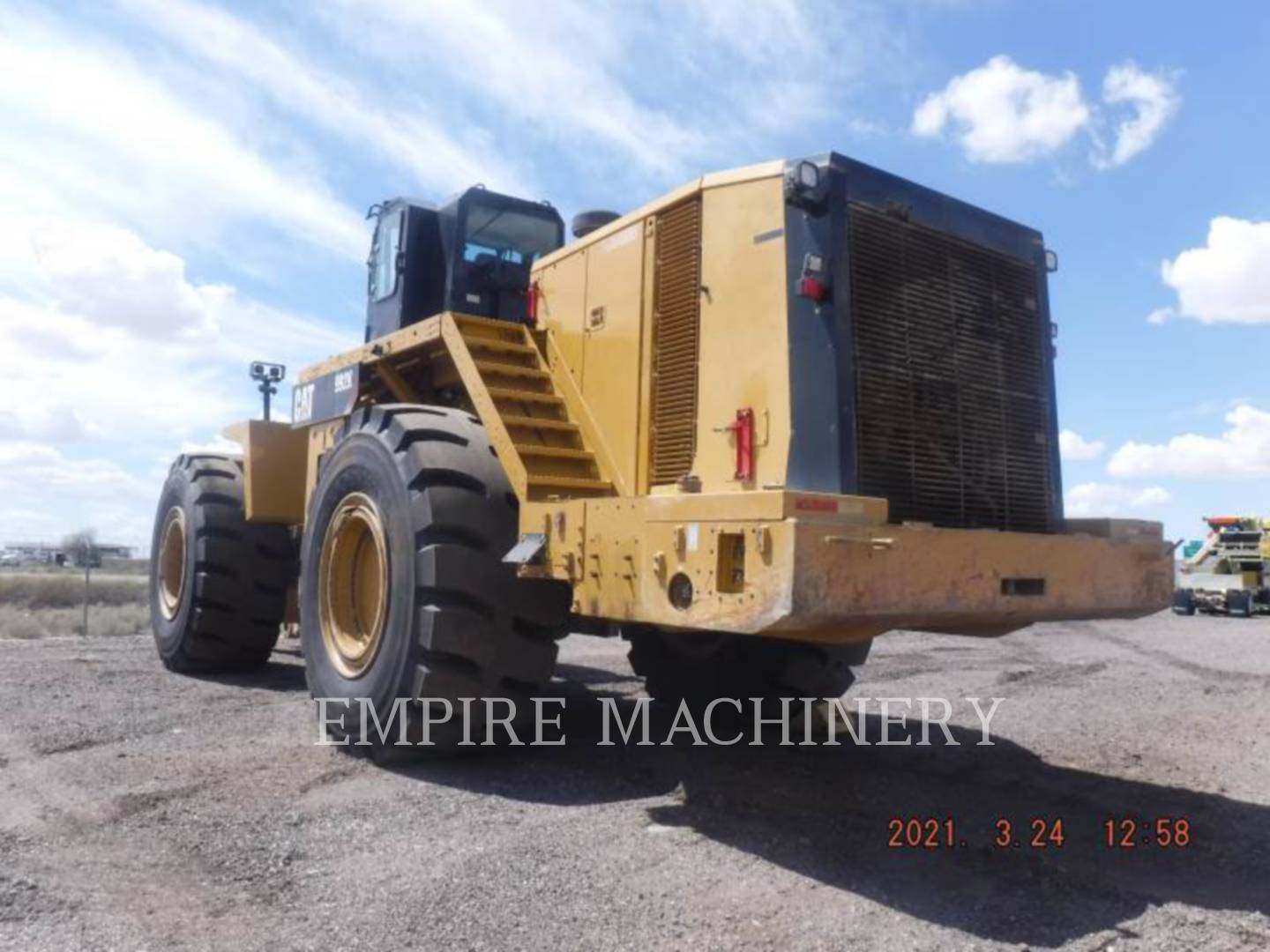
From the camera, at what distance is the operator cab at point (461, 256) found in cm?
780

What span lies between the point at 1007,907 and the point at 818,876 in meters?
0.71

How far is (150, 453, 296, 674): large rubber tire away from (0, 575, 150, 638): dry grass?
338 inches

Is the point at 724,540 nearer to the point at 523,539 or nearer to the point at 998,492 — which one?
the point at 523,539

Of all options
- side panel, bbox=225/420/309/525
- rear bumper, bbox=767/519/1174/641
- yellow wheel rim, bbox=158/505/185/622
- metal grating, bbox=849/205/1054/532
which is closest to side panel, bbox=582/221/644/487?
metal grating, bbox=849/205/1054/532

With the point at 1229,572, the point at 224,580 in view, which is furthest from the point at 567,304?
the point at 1229,572

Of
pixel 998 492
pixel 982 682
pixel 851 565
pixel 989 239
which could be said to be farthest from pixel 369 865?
pixel 982 682

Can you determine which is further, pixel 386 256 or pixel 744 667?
pixel 386 256

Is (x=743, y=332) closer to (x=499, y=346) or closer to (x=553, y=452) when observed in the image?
(x=553, y=452)

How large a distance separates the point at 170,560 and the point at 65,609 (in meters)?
19.2

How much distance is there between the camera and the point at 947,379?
17.7 ft

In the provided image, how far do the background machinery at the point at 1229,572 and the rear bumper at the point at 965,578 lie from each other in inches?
1049

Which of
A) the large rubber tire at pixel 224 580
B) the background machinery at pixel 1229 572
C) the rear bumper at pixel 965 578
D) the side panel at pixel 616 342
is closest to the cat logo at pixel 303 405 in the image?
the large rubber tire at pixel 224 580

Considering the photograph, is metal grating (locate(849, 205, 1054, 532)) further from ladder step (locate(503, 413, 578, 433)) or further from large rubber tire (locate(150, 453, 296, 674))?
large rubber tire (locate(150, 453, 296, 674))

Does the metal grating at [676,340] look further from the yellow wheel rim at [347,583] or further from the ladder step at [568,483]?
the yellow wheel rim at [347,583]
